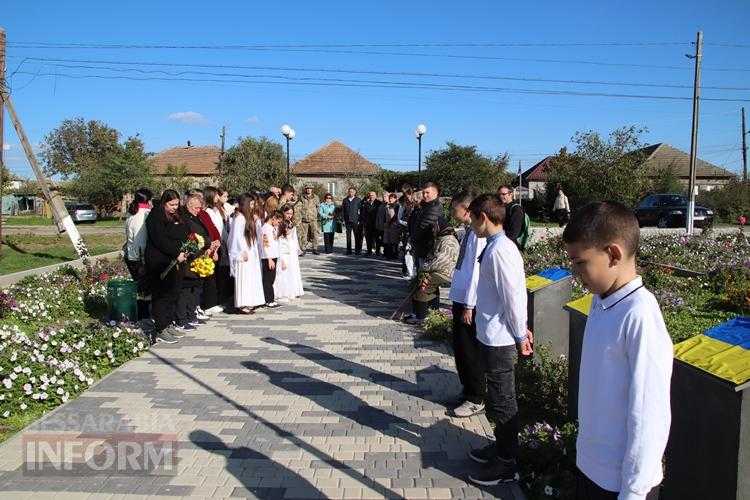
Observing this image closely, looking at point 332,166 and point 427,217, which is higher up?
point 332,166

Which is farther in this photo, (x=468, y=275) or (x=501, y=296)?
(x=468, y=275)

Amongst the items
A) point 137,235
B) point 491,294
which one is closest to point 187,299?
point 137,235

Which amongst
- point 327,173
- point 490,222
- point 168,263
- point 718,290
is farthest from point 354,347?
point 327,173

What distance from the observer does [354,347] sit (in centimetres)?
718

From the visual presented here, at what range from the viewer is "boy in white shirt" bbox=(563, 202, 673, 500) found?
200 cm

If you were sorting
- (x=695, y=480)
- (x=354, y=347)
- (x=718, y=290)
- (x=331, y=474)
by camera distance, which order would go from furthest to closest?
(x=718, y=290), (x=354, y=347), (x=331, y=474), (x=695, y=480)

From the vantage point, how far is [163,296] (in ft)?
24.9

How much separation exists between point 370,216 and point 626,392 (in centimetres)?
1591

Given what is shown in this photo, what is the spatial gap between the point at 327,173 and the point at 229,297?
142 ft

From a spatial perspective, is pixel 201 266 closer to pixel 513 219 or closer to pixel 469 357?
pixel 469 357

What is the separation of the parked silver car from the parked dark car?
123 feet

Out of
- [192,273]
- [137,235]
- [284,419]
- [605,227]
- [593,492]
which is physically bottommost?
[284,419]

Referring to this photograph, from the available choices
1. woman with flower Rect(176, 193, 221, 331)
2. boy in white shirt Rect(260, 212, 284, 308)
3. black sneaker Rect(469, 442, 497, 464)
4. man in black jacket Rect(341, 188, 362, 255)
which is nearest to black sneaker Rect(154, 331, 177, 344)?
woman with flower Rect(176, 193, 221, 331)

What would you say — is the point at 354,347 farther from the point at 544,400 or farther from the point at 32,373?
the point at 32,373
